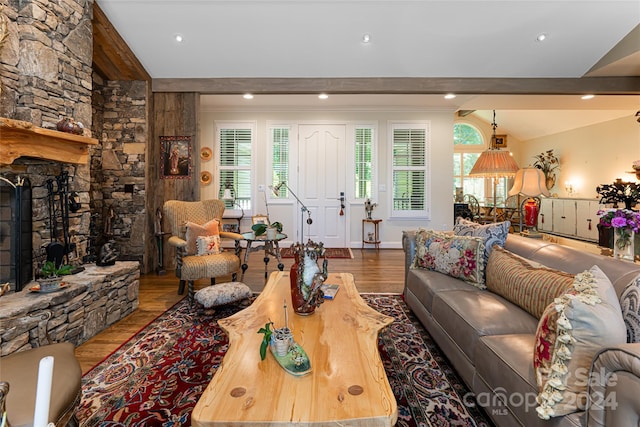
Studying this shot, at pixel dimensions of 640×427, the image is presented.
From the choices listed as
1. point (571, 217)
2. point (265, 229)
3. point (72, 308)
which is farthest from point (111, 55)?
point (571, 217)

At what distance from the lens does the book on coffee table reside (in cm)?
207

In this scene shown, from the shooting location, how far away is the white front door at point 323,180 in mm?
6141

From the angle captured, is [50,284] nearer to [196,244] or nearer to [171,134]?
[196,244]

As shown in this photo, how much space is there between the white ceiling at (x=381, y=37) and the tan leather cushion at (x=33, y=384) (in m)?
3.58

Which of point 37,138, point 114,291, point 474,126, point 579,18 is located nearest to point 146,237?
point 114,291

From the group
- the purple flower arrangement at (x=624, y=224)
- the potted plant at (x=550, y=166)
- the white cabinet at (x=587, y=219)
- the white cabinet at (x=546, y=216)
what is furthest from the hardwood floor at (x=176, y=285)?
the potted plant at (x=550, y=166)

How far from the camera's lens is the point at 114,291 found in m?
2.70

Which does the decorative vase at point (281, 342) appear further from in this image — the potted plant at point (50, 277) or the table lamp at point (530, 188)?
the table lamp at point (530, 188)

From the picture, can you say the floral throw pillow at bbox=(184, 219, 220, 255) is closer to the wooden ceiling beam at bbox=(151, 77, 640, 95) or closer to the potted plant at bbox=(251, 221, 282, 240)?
the potted plant at bbox=(251, 221, 282, 240)

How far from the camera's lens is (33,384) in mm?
1142

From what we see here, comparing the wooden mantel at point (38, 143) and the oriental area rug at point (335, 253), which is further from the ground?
the wooden mantel at point (38, 143)

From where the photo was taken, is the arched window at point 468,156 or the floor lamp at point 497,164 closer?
the floor lamp at point 497,164

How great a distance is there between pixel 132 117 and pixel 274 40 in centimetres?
227

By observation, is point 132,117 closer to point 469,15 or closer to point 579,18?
point 469,15
